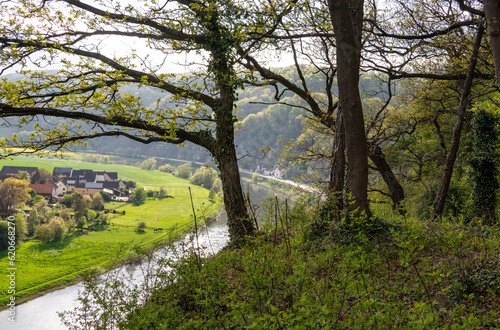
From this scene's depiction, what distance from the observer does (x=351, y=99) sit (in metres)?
5.11

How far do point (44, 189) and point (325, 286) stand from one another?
120 feet

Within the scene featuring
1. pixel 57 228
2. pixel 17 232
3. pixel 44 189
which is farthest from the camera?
pixel 44 189

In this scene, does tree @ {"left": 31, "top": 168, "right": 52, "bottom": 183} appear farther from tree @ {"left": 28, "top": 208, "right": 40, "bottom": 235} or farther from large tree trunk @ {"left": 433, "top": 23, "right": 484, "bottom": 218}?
large tree trunk @ {"left": 433, "top": 23, "right": 484, "bottom": 218}

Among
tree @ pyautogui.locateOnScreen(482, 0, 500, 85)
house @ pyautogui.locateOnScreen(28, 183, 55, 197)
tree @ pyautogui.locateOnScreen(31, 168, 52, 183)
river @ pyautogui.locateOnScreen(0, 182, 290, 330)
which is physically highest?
tree @ pyautogui.locateOnScreen(482, 0, 500, 85)

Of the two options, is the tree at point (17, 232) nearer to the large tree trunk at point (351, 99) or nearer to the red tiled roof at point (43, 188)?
the red tiled roof at point (43, 188)

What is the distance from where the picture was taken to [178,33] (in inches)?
264

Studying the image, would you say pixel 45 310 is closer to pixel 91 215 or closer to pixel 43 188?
pixel 91 215

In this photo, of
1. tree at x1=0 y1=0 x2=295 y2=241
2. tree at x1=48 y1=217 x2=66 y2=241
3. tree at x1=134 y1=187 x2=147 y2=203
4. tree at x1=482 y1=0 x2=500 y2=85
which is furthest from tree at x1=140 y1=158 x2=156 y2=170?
tree at x1=482 y1=0 x2=500 y2=85

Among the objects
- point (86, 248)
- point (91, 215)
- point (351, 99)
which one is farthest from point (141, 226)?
point (351, 99)

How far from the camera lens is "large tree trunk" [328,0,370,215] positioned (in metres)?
5.00

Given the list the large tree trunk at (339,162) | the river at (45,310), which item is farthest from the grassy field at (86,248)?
the large tree trunk at (339,162)

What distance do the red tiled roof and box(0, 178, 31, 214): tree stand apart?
4.65 meters

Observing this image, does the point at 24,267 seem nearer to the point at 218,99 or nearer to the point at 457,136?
the point at 218,99

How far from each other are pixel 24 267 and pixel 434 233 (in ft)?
92.5
